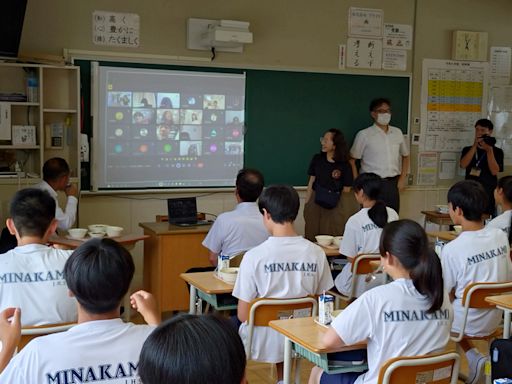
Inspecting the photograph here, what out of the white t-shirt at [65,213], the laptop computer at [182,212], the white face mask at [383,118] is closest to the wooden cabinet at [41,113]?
the white t-shirt at [65,213]

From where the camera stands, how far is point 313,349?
2.77 metres

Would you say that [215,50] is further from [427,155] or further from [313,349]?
[313,349]

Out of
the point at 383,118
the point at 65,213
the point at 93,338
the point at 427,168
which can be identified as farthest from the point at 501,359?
the point at 427,168

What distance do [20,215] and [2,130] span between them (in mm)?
3044

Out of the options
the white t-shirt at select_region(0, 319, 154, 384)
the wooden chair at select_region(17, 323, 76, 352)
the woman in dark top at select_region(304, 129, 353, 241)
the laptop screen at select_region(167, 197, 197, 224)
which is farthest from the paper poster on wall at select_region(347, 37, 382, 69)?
the white t-shirt at select_region(0, 319, 154, 384)

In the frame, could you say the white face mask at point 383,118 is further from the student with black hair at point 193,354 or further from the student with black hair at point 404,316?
the student with black hair at point 193,354

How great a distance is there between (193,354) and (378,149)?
6.55 m

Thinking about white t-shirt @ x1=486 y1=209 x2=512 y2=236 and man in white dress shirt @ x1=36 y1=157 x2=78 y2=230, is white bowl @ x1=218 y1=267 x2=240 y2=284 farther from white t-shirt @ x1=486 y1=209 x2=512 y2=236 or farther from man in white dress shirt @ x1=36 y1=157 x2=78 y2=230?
white t-shirt @ x1=486 y1=209 x2=512 y2=236

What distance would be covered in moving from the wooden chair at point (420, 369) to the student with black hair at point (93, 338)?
38.2 inches

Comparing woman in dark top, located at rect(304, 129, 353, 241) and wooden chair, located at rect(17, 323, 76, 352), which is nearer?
wooden chair, located at rect(17, 323, 76, 352)

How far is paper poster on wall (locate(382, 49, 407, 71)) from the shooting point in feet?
25.2

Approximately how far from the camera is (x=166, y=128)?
22.3ft

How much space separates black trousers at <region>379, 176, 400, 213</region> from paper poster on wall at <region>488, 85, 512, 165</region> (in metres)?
1.72

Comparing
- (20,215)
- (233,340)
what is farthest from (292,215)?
(233,340)
